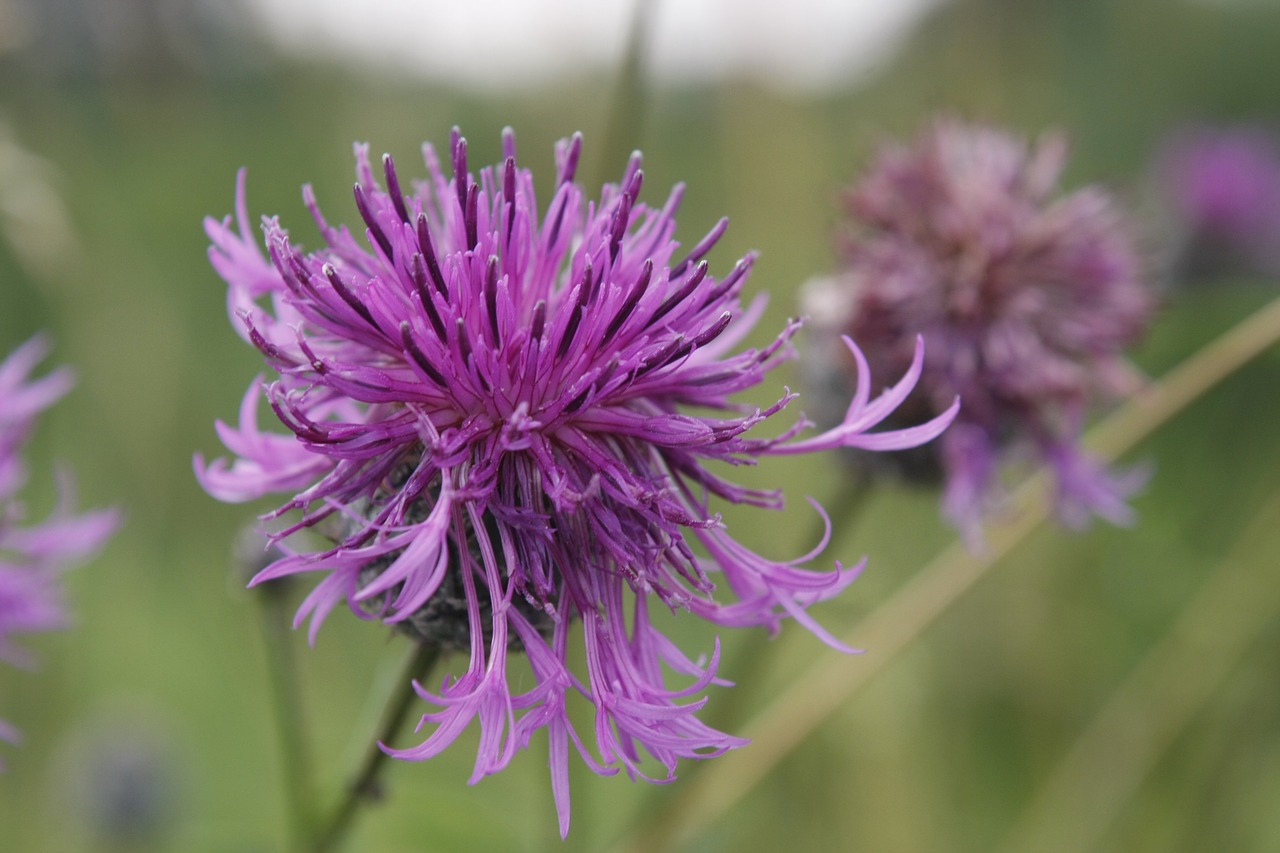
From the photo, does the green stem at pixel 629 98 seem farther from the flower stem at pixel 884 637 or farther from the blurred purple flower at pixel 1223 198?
the blurred purple flower at pixel 1223 198

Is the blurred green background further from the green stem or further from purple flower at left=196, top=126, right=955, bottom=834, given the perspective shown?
purple flower at left=196, top=126, right=955, bottom=834

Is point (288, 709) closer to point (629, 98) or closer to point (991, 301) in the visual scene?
point (629, 98)

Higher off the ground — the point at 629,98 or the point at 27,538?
the point at 629,98

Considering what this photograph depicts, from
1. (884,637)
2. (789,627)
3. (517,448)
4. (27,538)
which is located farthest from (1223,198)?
(27,538)

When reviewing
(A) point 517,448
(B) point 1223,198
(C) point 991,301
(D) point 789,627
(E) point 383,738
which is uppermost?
(A) point 517,448

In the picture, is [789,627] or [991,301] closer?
[789,627]

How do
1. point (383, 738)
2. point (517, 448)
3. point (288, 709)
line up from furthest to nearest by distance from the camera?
point (288, 709) → point (383, 738) → point (517, 448)
